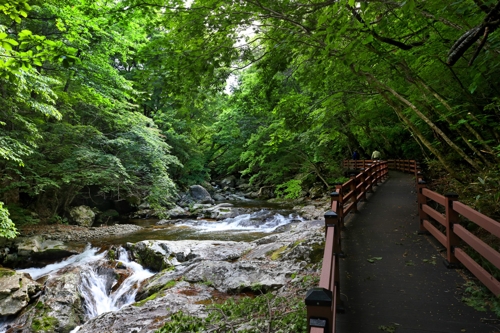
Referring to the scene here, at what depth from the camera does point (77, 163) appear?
46.3ft

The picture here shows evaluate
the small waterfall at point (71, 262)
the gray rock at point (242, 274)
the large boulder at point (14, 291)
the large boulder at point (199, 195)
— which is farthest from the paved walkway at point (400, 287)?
the large boulder at point (199, 195)

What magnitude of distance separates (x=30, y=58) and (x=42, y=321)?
18.9 feet

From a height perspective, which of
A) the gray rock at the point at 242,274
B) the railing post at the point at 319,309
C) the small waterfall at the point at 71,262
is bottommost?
the small waterfall at the point at 71,262

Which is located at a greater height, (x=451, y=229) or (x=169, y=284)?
(x=451, y=229)

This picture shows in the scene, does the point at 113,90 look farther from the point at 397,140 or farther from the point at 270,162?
the point at 397,140

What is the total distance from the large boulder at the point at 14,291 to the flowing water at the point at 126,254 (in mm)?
281

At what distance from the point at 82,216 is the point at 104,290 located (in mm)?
9955

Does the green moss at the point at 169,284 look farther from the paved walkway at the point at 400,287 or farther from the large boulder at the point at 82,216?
the large boulder at the point at 82,216

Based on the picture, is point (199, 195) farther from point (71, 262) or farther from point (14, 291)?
point (14, 291)

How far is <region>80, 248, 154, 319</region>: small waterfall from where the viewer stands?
24.3 feet

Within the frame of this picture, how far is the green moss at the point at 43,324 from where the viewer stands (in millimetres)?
6055

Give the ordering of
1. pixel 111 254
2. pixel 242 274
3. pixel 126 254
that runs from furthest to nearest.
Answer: pixel 111 254
pixel 126 254
pixel 242 274

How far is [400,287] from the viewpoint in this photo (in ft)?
13.0

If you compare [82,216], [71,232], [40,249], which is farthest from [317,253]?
[82,216]
